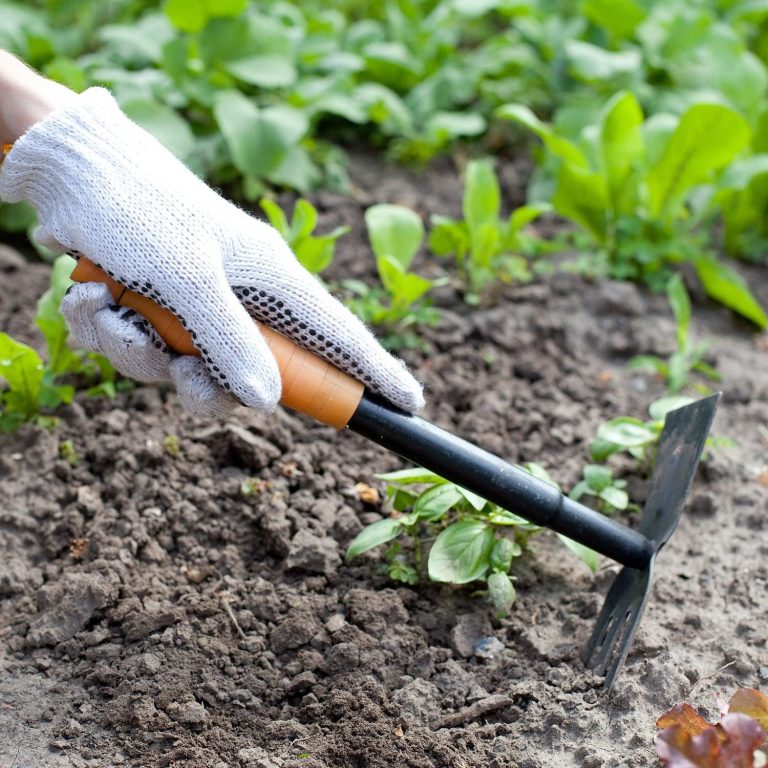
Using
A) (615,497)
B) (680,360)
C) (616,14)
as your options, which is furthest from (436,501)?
(616,14)

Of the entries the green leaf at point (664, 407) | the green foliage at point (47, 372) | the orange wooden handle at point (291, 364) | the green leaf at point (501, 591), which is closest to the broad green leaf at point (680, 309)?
the green leaf at point (664, 407)

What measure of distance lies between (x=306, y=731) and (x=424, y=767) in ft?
0.77

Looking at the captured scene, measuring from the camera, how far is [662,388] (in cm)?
294

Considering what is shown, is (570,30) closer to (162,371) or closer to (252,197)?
(252,197)

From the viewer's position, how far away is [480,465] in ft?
6.31

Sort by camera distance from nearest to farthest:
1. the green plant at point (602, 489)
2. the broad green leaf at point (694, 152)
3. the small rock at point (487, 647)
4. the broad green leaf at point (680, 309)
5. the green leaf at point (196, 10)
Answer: the small rock at point (487, 647) < the green plant at point (602, 489) < the broad green leaf at point (680, 309) < the broad green leaf at point (694, 152) < the green leaf at point (196, 10)

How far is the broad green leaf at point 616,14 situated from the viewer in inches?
155

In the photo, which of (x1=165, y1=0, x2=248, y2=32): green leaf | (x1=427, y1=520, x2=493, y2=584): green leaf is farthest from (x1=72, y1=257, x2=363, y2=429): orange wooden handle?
(x1=165, y1=0, x2=248, y2=32): green leaf

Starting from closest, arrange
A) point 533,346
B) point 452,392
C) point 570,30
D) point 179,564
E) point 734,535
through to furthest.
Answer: point 179,564 → point 734,535 → point 452,392 → point 533,346 → point 570,30

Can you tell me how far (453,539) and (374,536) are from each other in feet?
0.56

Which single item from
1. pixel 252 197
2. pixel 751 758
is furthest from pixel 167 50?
pixel 751 758

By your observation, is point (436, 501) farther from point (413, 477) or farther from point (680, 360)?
point (680, 360)

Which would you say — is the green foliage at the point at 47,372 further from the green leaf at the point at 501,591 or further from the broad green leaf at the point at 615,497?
the broad green leaf at the point at 615,497

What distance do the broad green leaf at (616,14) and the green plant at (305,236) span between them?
1.87 meters
